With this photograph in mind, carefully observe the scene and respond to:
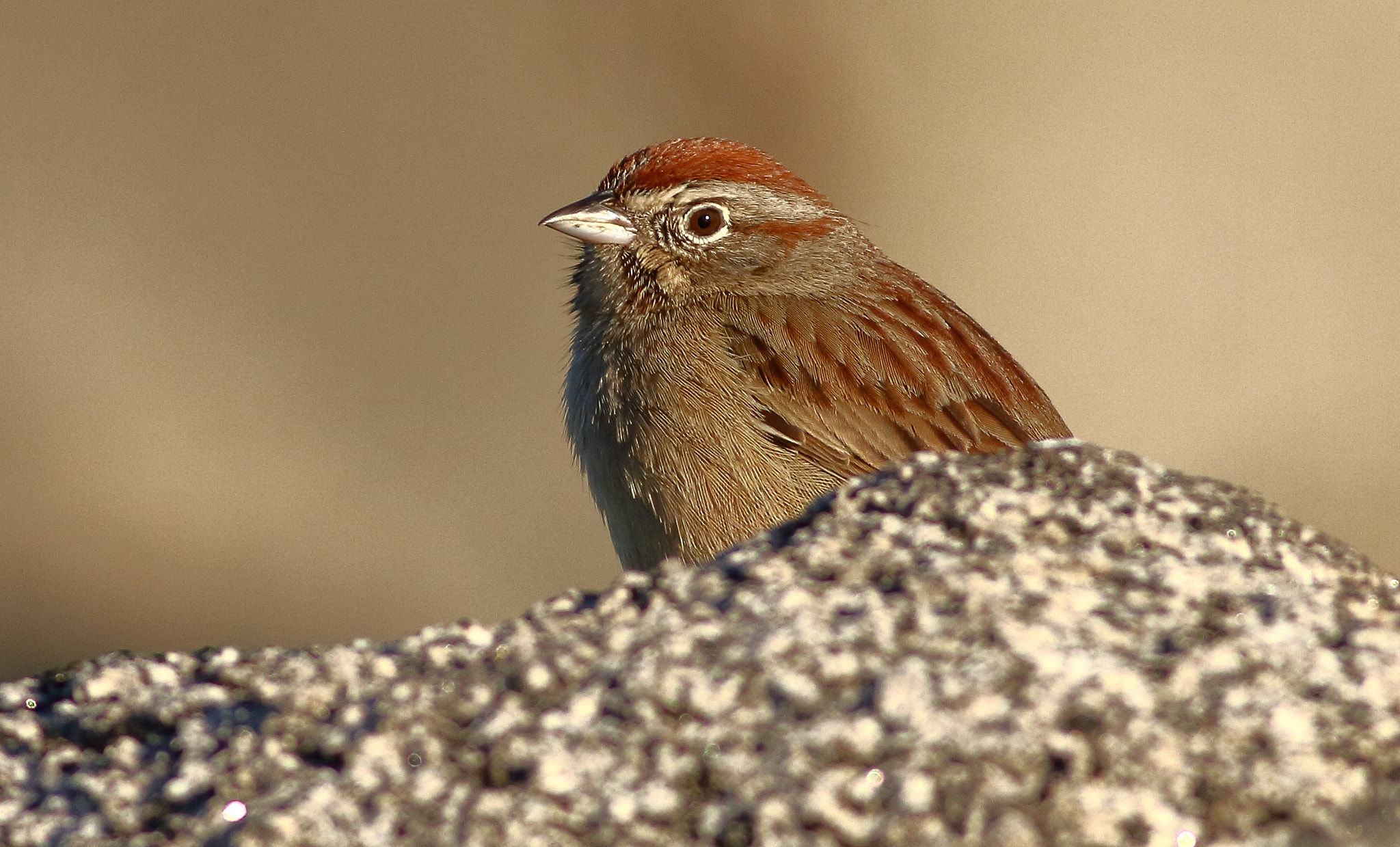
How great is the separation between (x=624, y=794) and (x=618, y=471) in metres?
2.72

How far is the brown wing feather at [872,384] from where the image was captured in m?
5.01

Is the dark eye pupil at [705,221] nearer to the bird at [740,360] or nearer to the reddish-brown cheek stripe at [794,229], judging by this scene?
the bird at [740,360]

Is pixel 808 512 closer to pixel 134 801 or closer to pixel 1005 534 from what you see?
pixel 1005 534

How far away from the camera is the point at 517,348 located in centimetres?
1034

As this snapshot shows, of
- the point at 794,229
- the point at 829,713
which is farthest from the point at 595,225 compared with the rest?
the point at 829,713

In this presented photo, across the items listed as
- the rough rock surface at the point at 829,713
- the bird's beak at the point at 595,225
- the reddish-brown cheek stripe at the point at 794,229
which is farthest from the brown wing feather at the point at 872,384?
the rough rock surface at the point at 829,713

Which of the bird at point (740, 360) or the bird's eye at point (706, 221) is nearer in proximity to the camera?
the bird at point (740, 360)

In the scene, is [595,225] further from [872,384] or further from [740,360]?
[872,384]

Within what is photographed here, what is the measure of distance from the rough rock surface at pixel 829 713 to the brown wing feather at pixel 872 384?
239 centimetres

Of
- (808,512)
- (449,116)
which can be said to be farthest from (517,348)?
(808,512)

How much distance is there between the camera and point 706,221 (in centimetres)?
562

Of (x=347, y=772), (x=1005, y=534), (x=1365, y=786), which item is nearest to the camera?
(x=1365, y=786)

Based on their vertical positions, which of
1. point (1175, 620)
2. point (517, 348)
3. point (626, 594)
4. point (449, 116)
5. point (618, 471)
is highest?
point (449, 116)

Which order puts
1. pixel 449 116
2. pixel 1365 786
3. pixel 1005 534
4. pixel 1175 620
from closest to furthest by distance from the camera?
1. pixel 1365 786
2. pixel 1175 620
3. pixel 1005 534
4. pixel 449 116
